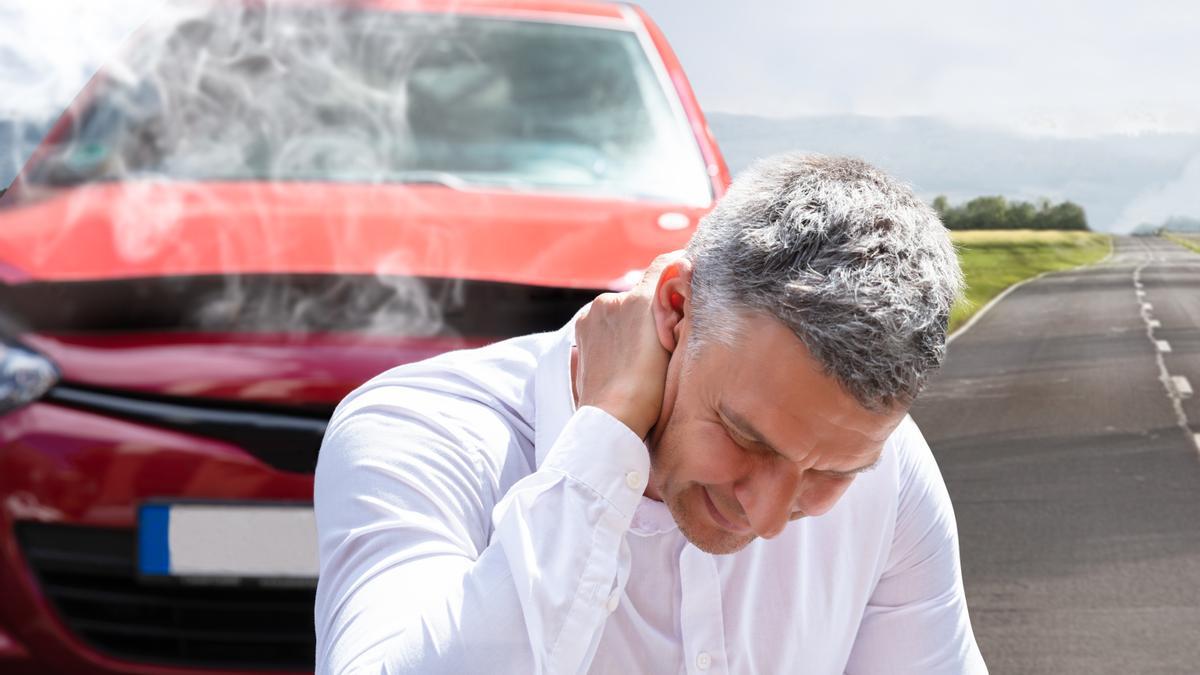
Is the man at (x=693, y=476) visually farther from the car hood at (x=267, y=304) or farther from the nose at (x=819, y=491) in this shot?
the car hood at (x=267, y=304)

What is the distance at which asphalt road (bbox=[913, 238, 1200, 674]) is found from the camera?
4320mm

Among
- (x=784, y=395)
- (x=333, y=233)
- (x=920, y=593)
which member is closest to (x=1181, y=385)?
(x=333, y=233)

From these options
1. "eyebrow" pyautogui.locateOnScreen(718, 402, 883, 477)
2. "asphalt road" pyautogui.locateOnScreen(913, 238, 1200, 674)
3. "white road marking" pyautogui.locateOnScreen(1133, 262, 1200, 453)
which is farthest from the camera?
"white road marking" pyautogui.locateOnScreen(1133, 262, 1200, 453)

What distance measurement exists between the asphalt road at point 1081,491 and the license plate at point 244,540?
1.13m

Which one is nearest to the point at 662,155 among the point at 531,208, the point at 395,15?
the point at 531,208

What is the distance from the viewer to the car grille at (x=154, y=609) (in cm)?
241

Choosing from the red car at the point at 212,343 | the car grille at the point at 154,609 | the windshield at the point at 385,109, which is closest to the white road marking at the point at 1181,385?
the windshield at the point at 385,109

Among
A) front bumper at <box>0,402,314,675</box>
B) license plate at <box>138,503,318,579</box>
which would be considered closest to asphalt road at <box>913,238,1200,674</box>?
license plate at <box>138,503,318,579</box>

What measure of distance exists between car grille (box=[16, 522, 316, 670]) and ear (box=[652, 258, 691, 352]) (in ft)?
3.69

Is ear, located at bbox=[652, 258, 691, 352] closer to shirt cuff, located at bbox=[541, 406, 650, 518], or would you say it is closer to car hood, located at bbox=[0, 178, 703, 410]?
shirt cuff, located at bbox=[541, 406, 650, 518]

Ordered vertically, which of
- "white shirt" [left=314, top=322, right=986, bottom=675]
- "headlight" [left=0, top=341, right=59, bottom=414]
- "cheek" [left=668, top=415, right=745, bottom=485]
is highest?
"cheek" [left=668, top=415, right=745, bottom=485]

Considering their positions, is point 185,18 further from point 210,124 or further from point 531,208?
point 531,208

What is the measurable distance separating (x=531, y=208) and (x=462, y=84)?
0.67 m

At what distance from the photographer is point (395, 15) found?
346 cm
